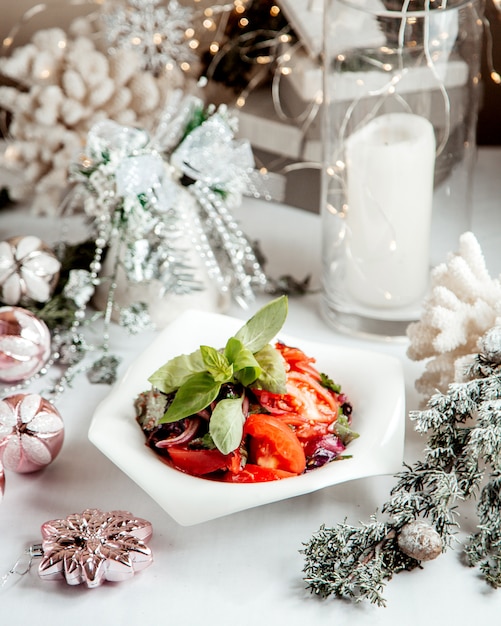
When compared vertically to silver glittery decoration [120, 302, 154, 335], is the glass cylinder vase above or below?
above

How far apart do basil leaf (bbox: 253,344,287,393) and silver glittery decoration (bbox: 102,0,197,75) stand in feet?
1.88

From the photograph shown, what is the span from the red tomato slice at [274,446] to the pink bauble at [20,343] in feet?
0.89

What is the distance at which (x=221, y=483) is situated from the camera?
25.7 inches

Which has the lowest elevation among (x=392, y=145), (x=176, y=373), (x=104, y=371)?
(x=104, y=371)

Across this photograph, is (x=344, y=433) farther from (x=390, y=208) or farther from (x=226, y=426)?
(x=390, y=208)

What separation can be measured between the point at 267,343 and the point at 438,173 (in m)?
0.33

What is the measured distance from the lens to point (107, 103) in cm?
112

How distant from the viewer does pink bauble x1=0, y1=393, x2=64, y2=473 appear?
2.40 feet

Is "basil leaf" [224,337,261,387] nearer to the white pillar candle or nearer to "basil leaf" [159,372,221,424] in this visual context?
"basil leaf" [159,372,221,424]

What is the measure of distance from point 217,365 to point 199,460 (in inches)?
3.0

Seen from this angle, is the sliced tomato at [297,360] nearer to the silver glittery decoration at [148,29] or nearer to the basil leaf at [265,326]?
the basil leaf at [265,326]

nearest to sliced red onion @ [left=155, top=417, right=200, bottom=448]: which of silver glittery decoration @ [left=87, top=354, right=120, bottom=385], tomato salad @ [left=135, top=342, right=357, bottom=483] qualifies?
tomato salad @ [left=135, top=342, right=357, bottom=483]

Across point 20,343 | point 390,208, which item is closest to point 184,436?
point 20,343

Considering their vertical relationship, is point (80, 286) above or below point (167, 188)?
below
